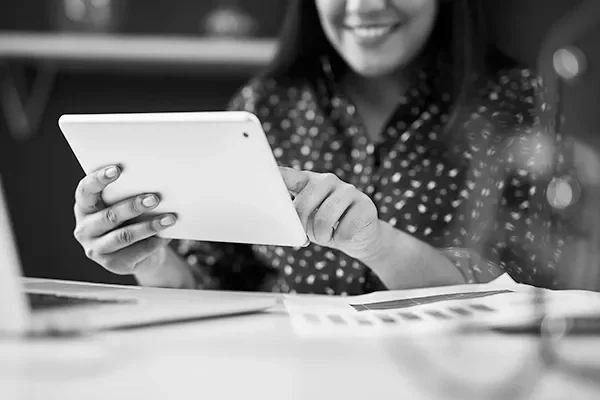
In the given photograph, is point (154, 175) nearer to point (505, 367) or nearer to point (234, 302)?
point (234, 302)

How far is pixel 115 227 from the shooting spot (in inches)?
26.9

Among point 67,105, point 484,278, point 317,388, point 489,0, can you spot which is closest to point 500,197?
point 484,278

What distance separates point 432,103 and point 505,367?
0.65 metres

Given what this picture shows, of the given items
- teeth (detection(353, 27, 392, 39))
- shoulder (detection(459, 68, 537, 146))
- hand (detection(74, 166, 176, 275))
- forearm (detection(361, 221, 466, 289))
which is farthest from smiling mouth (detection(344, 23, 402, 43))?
hand (detection(74, 166, 176, 275))

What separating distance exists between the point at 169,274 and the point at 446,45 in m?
0.51

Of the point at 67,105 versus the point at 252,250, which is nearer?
the point at 252,250

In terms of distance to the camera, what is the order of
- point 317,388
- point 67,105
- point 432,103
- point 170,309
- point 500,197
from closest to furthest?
point 317,388 → point 170,309 → point 500,197 → point 432,103 → point 67,105

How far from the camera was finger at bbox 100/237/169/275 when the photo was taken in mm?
724

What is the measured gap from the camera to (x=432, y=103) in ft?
3.16

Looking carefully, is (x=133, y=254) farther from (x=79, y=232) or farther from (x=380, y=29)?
(x=380, y=29)

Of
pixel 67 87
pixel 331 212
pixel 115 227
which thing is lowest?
pixel 67 87

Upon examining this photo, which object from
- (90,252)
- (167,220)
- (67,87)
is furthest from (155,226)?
(67,87)

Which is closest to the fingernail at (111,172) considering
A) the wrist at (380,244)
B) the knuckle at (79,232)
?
the knuckle at (79,232)

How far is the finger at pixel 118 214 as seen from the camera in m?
0.62
